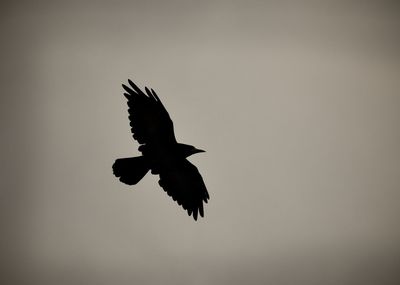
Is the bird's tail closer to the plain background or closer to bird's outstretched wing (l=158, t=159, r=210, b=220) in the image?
bird's outstretched wing (l=158, t=159, r=210, b=220)

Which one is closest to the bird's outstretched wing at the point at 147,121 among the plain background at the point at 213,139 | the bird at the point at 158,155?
the bird at the point at 158,155

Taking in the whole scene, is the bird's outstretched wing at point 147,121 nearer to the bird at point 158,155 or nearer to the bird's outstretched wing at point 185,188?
the bird at point 158,155

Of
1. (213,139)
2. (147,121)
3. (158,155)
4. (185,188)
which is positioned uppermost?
(213,139)

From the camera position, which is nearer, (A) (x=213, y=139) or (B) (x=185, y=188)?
(B) (x=185, y=188)

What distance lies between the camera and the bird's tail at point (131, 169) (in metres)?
1.64

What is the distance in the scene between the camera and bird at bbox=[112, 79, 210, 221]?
1576 millimetres

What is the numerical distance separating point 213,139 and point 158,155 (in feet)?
2.13

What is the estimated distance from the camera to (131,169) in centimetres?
165

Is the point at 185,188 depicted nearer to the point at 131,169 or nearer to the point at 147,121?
the point at 131,169

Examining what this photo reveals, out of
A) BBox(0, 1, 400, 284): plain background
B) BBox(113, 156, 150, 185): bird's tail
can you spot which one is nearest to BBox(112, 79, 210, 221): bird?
BBox(113, 156, 150, 185): bird's tail

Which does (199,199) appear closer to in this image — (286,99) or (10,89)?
(286,99)

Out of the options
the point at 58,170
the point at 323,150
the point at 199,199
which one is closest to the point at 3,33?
the point at 58,170

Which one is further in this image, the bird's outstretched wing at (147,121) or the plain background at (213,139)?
the plain background at (213,139)

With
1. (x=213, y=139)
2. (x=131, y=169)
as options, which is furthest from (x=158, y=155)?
(x=213, y=139)
